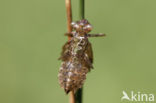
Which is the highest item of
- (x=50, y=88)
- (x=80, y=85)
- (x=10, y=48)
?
(x=80, y=85)

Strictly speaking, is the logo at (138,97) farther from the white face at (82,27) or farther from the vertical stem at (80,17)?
the vertical stem at (80,17)

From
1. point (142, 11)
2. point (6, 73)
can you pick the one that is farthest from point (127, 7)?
point (6, 73)

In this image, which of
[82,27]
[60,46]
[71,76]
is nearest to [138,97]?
[60,46]

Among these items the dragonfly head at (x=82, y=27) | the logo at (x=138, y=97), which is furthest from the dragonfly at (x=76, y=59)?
the logo at (x=138, y=97)

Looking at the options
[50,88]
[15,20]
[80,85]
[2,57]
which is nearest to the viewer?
[80,85]

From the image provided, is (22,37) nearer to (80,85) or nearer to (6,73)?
(6,73)
